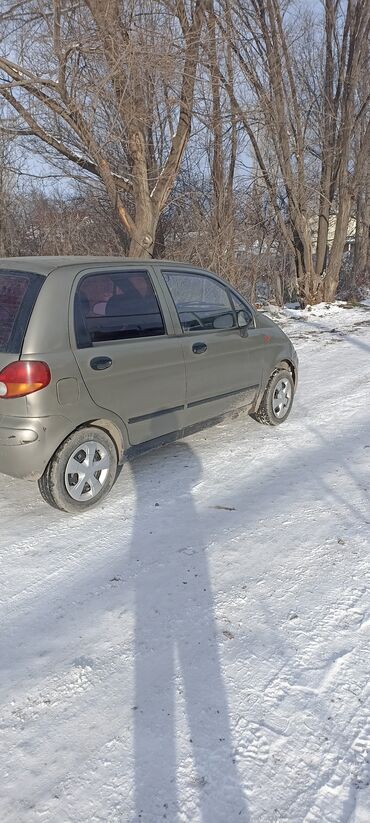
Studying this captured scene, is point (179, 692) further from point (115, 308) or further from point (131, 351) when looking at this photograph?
point (115, 308)

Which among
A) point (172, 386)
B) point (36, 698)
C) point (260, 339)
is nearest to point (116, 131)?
point (260, 339)

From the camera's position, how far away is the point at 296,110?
14.6 m

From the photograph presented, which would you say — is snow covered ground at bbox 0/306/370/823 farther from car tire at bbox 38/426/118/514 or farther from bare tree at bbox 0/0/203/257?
bare tree at bbox 0/0/203/257

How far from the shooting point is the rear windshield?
334 centimetres

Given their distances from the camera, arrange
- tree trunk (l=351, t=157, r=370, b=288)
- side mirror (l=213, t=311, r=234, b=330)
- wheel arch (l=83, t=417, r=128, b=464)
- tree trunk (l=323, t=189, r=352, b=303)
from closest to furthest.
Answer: wheel arch (l=83, t=417, r=128, b=464) → side mirror (l=213, t=311, r=234, b=330) → tree trunk (l=323, t=189, r=352, b=303) → tree trunk (l=351, t=157, r=370, b=288)

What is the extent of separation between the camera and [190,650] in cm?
250

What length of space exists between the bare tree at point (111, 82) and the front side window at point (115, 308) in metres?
6.52

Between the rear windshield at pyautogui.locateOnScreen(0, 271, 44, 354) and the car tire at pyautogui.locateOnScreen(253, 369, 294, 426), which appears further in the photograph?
the car tire at pyautogui.locateOnScreen(253, 369, 294, 426)

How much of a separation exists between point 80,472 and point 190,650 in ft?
5.14

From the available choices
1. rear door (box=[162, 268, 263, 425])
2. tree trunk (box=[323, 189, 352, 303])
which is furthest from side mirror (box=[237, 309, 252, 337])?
tree trunk (box=[323, 189, 352, 303])

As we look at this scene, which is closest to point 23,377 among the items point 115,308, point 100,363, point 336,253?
point 100,363

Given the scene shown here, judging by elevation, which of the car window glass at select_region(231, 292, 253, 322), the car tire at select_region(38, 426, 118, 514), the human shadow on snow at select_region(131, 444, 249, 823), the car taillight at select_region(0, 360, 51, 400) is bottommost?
the human shadow on snow at select_region(131, 444, 249, 823)

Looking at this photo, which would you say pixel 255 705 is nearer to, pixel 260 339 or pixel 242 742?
pixel 242 742

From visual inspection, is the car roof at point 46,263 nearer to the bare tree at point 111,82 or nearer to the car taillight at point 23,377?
the car taillight at point 23,377
